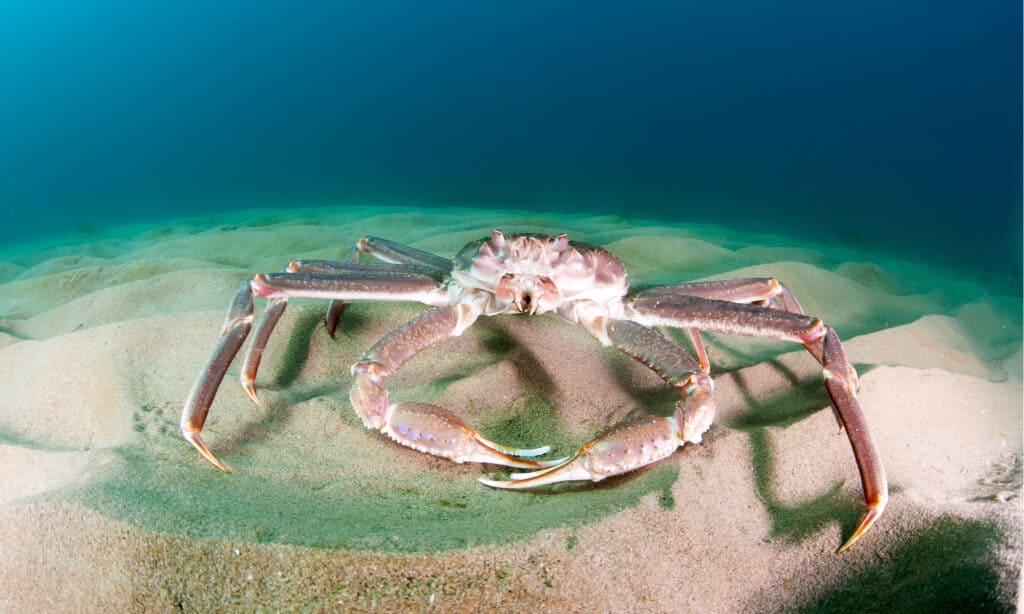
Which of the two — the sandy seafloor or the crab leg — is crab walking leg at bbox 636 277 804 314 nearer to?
the sandy seafloor

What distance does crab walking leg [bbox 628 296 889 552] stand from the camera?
165 centimetres

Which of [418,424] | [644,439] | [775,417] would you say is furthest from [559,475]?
[775,417]

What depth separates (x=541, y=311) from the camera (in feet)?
8.36

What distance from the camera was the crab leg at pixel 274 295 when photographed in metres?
1.98

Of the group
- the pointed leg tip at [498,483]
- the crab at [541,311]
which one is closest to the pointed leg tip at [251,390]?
the crab at [541,311]

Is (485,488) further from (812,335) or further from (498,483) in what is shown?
(812,335)

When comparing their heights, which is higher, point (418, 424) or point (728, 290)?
point (728, 290)

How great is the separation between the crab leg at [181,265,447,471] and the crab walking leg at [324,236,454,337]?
235 mm

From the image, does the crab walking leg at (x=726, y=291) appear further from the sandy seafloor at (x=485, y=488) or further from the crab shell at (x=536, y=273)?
the sandy seafloor at (x=485, y=488)

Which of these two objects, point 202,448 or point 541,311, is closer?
point 202,448

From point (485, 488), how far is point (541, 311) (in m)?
0.99

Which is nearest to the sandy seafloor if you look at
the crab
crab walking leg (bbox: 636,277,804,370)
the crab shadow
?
the crab shadow

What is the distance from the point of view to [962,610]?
50.9 inches

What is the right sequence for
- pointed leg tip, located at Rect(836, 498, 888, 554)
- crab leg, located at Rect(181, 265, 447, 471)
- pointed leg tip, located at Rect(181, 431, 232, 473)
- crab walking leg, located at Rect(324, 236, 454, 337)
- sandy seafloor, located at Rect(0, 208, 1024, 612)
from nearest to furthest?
sandy seafloor, located at Rect(0, 208, 1024, 612)
pointed leg tip, located at Rect(836, 498, 888, 554)
pointed leg tip, located at Rect(181, 431, 232, 473)
crab leg, located at Rect(181, 265, 447, 471)
crab walking leg, located at Rect(324, 236, 454, 337)
